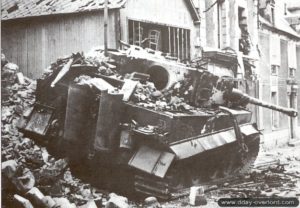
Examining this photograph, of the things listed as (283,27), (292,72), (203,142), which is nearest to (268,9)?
(283,27)

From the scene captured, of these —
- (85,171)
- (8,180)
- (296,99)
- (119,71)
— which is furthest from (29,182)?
(296,99)

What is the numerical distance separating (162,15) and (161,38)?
0.38m

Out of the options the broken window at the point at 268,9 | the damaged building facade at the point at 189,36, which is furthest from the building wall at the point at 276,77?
the broken window at the point at 268,9

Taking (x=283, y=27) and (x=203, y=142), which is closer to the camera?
(x=203, y=142)

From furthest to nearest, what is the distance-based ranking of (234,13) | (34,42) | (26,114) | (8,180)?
(234,13), (34,42), (26,114), (8,180)

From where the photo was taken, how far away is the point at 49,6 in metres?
7.42

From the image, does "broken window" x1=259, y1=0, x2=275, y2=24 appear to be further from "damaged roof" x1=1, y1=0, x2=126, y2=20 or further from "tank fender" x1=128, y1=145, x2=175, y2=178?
"tank fender" x1=128, y1=145, x2=175, y2=178

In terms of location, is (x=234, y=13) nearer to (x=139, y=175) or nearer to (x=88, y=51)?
(x=88, y=51)

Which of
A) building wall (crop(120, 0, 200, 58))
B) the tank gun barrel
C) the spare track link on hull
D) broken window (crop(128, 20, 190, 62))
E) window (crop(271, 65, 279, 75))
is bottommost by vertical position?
the spare track link on hull

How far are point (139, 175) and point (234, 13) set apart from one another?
13.3ft

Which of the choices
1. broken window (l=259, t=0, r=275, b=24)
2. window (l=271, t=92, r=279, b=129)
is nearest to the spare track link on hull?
window (l=271, t=92, r=279, b=129)

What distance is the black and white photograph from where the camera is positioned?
634 centimetres

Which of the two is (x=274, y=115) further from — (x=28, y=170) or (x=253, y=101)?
(x=28, y=170)

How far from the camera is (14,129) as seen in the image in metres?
6.78
